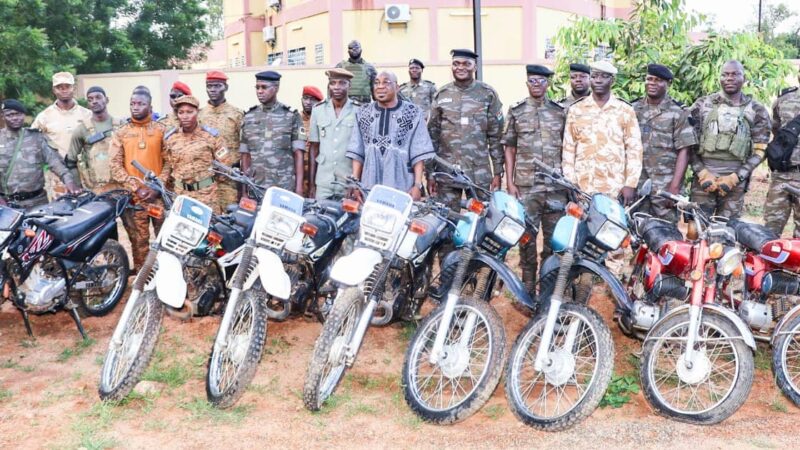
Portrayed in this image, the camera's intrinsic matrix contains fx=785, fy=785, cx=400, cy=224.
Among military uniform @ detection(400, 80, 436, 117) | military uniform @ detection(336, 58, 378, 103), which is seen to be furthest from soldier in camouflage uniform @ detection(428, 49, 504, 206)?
military uniform @ detection(336, 58, 378, 103)

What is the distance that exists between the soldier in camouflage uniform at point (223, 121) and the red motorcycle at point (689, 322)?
3326mm

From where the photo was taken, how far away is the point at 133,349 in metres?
4.09

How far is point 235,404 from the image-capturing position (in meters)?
4.16

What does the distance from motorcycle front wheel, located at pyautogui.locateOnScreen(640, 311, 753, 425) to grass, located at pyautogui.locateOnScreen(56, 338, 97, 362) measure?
3536 mm

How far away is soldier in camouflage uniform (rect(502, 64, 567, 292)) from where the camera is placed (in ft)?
18.7

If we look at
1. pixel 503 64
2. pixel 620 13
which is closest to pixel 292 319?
pixel 503 64

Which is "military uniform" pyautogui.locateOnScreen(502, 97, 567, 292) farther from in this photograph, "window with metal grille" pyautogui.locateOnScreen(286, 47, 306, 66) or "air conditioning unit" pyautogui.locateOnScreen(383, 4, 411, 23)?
"window with metal grille" pyautogui.locateOnScreen(286, 47, 306, 66)

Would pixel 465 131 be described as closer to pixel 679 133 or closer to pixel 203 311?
pixel 679 133

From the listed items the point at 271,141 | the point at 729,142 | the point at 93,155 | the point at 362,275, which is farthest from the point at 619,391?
the point at 93,155

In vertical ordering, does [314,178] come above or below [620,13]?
below

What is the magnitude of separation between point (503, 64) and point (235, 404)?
13.7 metres

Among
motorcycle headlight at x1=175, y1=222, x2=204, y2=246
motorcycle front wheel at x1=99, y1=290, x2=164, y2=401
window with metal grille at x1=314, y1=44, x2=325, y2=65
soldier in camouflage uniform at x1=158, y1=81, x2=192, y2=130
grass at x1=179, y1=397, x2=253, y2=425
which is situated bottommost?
grass at x1=179, y1=397, x2=253, y2=425

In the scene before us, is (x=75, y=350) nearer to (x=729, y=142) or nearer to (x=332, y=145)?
(x=332, y=145)

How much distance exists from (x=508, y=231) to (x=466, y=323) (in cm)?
56
